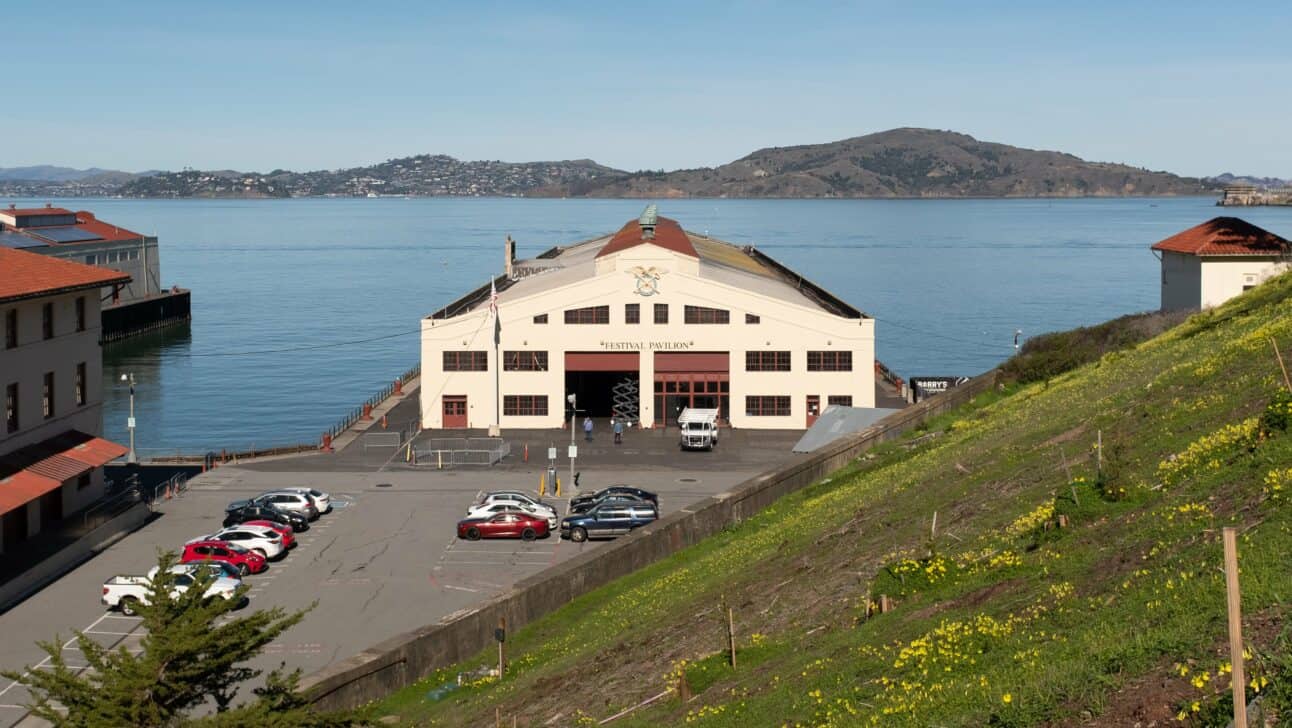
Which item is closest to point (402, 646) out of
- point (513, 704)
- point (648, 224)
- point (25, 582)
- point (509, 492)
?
point (513, 704)

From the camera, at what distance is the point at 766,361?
61.8 meters

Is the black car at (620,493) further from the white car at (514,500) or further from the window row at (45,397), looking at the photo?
the window row at (45,397)

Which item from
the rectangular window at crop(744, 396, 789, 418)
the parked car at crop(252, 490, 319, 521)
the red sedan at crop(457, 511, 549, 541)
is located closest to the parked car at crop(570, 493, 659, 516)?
the red sedan at crop(457, 511, 549, 541)

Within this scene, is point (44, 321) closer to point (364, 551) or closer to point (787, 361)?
point (364, 551)

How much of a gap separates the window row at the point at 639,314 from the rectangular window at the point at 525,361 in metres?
1.98

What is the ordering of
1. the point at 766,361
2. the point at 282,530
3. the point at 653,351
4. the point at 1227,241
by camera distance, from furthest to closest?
the point at 653,351 < the point at 766,361 < the point at 1227,241 < the point at 282,530

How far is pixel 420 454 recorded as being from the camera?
55125 millimetres

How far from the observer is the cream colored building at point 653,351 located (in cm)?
6112

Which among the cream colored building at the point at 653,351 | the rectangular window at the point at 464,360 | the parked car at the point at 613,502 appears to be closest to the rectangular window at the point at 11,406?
the parked car at the point at 613,502

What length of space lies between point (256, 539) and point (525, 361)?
24333mm

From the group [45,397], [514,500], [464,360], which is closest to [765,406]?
[464,360]

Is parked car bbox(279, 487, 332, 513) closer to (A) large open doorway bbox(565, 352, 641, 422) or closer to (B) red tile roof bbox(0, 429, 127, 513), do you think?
(B) red tile roof bbox(0, 429, 127, 513)

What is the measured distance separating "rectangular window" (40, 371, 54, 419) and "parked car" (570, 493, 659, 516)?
51.5ft

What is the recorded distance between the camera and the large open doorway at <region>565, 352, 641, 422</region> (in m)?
62.0
